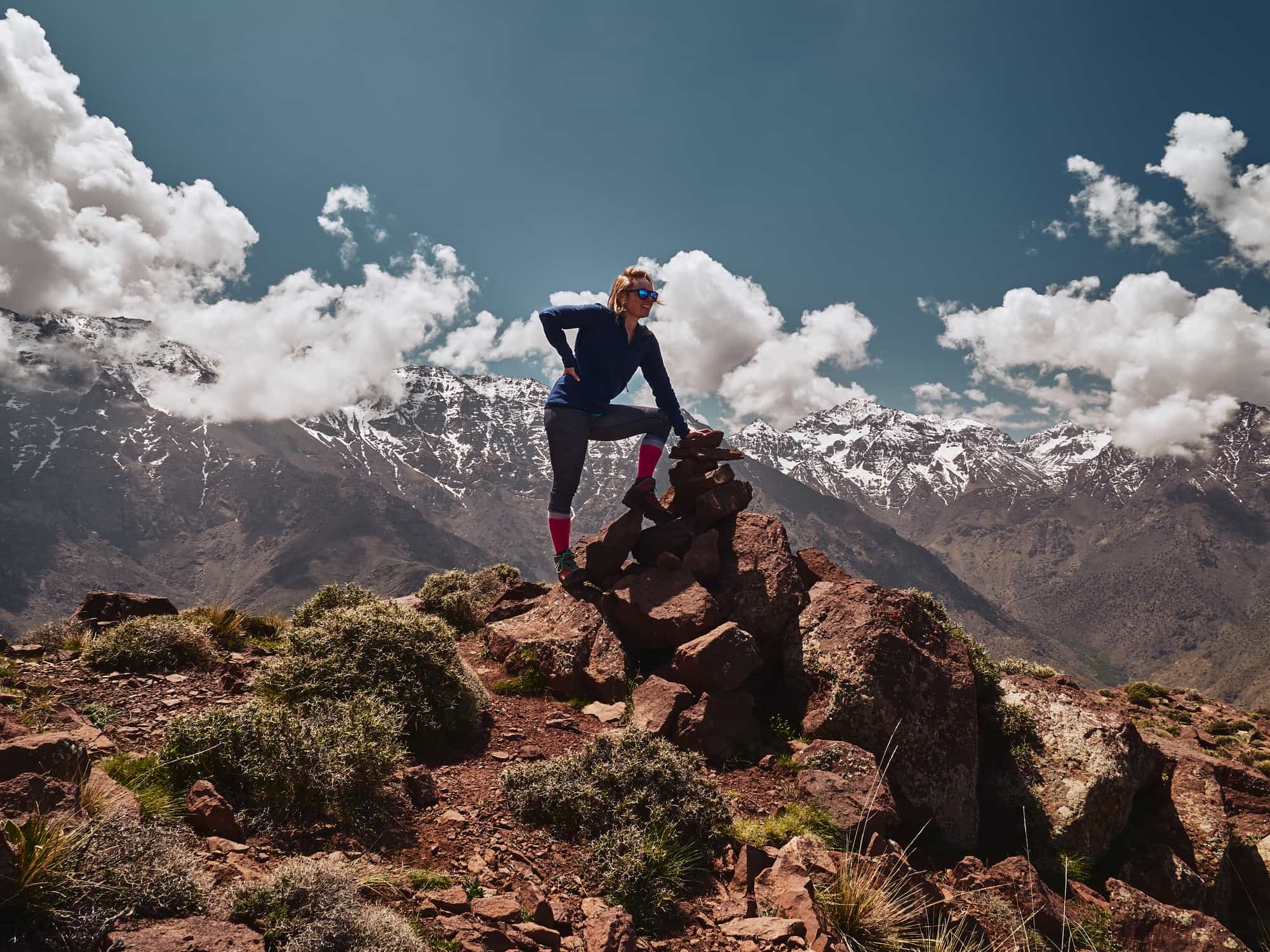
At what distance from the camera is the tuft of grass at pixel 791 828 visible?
733cm

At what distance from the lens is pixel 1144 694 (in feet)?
81.8

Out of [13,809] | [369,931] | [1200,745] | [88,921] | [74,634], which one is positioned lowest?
[1200,745]

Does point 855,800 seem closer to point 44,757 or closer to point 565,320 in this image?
point 44,757

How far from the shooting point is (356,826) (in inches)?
240

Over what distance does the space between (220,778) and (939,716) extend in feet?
33.3

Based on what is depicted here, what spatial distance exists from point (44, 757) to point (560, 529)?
902 cm

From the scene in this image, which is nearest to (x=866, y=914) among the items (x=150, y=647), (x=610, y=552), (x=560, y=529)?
(x=610, y=552)

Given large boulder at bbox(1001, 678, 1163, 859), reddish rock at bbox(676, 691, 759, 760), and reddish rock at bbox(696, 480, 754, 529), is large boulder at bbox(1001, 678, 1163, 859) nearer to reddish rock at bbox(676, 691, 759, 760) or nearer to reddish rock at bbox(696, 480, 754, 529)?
reddish rock at bbox(676, 691, 759, 760)

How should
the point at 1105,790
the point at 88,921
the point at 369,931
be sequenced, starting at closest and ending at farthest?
the point at 88,921 → the point at 369,931 → the point at 1105,790

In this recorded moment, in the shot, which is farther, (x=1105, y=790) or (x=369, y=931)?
(x=1105, y=790)

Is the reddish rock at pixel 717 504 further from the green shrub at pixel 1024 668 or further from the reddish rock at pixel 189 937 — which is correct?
the reddish rock at pixel 189 937

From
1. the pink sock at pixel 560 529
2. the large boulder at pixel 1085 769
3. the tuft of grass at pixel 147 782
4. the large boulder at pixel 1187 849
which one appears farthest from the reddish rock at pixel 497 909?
the large boulder at pixel 1187 849

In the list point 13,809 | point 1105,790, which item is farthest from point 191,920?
point 1105,790

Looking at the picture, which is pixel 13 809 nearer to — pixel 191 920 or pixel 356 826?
pixel 191 920
